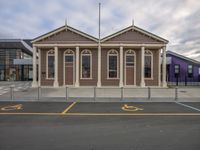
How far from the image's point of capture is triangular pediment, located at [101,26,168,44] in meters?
20.0

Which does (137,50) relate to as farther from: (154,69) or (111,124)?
(111,124)

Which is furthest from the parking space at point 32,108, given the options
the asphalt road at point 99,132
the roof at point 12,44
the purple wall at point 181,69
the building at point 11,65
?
the building at point 11,65

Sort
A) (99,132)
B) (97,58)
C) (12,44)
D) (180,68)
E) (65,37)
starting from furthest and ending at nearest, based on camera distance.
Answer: (12,44) → (180,68) → (97,58) → (65,37) → (99,132)

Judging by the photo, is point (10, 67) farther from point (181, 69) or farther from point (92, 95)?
point (181, 69)

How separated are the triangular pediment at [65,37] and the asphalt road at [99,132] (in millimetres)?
14305

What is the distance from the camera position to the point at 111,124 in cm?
585

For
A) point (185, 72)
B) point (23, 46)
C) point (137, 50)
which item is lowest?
point (185, 72)

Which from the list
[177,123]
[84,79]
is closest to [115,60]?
[84,79]

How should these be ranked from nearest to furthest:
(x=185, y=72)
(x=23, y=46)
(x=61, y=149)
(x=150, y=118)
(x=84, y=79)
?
(x=61, y=149) < (x=150, y=118) < (x=84, y=79) < (x=185, y=72) < (x=23, y=46)

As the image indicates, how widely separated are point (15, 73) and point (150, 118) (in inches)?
1254

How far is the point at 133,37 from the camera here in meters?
20.2

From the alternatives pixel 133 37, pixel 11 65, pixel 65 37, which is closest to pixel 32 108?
pixel 65 37

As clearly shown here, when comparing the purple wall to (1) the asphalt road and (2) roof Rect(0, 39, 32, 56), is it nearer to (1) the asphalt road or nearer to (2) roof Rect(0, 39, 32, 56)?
(1) the asphalt road

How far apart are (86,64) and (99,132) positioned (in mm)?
16111
